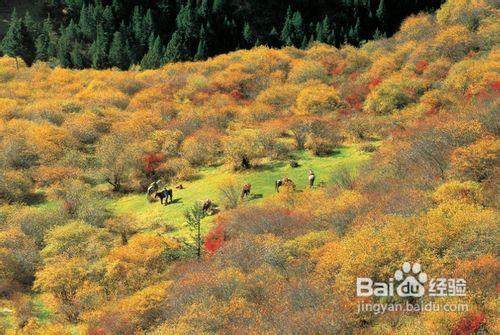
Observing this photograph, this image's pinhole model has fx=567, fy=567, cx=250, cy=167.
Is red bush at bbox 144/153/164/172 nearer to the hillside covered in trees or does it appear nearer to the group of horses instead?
the group of horses

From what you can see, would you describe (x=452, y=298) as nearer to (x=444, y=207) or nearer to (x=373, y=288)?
(x=373, y=288)

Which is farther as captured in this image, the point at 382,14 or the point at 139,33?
the point at 382,14

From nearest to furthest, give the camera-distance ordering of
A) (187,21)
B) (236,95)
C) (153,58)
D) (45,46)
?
(236,95) → (153,58) → (45,46) → (187,21)

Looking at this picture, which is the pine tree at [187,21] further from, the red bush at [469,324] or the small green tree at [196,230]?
the red bush at [469,324]

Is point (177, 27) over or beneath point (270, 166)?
over

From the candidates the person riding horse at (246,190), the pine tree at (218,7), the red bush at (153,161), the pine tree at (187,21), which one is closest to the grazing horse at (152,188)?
the red bush at (153,161)

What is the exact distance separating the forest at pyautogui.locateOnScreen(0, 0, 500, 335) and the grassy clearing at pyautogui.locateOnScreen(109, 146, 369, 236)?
10.4 inches

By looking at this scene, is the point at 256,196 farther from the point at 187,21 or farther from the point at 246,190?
the point at 187,21

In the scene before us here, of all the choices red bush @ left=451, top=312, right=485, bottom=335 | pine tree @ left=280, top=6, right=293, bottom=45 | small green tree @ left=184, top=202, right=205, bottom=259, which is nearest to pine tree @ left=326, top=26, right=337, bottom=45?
pine tree @ left=280, top=6, right=293, bottom=45

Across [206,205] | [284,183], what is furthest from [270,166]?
[206,205]

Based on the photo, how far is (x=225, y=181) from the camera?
53.4 metres

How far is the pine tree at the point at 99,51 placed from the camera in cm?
10819

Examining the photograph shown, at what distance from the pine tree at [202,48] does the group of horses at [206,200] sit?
58528mm

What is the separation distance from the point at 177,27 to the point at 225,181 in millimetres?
79645
